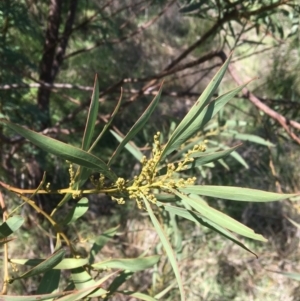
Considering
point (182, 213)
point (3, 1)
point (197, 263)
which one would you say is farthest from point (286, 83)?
point (182, 213)

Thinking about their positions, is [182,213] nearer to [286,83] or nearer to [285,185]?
[285,185]

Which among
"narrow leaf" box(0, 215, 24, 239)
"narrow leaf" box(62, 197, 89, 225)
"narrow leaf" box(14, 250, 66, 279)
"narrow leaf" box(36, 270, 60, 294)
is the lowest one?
"narrow leaf" box(36, 270, 60, 294)

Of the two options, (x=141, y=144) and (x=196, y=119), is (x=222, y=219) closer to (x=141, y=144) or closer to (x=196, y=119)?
(x=196, y=119)

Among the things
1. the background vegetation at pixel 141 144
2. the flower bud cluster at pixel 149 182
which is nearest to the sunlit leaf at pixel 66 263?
the flower bud cluster at pixel 149 182

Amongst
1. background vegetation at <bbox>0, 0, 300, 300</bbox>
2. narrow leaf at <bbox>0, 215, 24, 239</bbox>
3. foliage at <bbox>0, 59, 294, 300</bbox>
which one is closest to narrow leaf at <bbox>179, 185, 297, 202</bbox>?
foliage at <bbox>0, 59, 294, 300</bbox>

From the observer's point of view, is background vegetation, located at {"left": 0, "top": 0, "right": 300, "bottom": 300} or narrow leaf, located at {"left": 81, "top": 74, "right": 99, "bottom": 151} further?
background vegetation, located at {"left": 0, "top": 0, "right": 300, "bottom": 300}

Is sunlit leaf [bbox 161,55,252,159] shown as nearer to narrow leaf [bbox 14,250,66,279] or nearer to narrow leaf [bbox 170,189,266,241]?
narrow leaf [bbox 170,189,266,241]

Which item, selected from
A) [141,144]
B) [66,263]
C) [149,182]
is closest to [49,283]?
[66,263]

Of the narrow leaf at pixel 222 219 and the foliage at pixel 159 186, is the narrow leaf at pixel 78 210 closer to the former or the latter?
the foliage at pixel 159 186

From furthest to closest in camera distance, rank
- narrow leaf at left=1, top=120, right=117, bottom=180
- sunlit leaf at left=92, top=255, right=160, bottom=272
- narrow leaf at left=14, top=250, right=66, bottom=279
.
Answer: sunlit leaf at left=92, top=255, right=160, bottom=272
narrow leaf at left=14, top=250, right=66, bottom=279
narrow leaf at left=1, top=120, right=117, bottom=180
